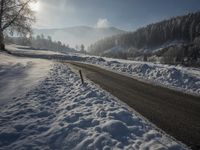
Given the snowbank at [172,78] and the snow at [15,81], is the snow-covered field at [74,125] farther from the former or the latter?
the snowbank at [172,78]

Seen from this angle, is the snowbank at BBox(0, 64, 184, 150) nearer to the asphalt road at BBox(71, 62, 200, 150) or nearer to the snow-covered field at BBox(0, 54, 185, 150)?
the snow-covered field at BBox(0, 54, 185, 150)

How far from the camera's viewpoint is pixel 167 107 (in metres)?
13.4

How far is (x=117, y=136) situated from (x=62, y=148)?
2.29 m

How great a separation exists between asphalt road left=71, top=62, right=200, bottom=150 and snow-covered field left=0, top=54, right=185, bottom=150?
0.69m

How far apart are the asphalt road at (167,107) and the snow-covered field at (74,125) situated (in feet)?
2.27

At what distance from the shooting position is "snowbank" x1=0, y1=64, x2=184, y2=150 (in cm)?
898

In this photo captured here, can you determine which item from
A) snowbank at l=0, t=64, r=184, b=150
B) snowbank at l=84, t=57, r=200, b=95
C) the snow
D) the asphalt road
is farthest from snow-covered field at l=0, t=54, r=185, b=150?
snowbank at l=84, t=57, r=200, b=95

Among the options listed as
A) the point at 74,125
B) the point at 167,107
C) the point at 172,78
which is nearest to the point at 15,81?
the point at 74,125

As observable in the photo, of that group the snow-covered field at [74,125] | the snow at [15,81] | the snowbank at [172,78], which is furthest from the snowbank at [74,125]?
the snowbank at [172,78]

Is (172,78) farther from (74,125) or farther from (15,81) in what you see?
(74,125)

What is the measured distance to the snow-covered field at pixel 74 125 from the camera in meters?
8.97

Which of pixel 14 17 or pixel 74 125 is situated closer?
pixel 74 125

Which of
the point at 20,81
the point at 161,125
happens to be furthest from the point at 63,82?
the point at 161,125

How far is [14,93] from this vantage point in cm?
1534
